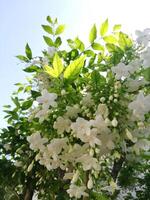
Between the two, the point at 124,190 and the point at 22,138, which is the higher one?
the point at 124,190

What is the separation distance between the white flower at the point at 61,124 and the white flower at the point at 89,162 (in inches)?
7.0

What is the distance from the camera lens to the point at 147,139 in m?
2.02

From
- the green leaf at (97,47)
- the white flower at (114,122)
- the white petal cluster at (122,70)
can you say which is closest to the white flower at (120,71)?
the white petal cluster at (122,70)

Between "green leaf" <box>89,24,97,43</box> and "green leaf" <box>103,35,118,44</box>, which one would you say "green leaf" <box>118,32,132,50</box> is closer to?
"green leaf" <box>103,35,118,44</box>

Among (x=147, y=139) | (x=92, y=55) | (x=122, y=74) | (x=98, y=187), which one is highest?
(x=92, y=55)

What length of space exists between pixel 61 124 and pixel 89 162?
0.25m

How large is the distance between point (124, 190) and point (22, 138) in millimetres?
2674

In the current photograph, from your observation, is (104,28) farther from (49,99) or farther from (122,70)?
(49,99)

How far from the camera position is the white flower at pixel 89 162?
1814 millimetres

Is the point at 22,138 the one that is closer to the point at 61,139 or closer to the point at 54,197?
the point at 54,197

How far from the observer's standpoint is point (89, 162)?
5.99ft

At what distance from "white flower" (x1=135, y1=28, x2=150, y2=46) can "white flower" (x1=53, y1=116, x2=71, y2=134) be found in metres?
0.66

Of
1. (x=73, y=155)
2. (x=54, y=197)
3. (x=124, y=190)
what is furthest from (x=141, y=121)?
(x=124, y=190)

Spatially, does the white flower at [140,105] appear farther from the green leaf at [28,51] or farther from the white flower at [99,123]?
the green leaf at [28,51]
